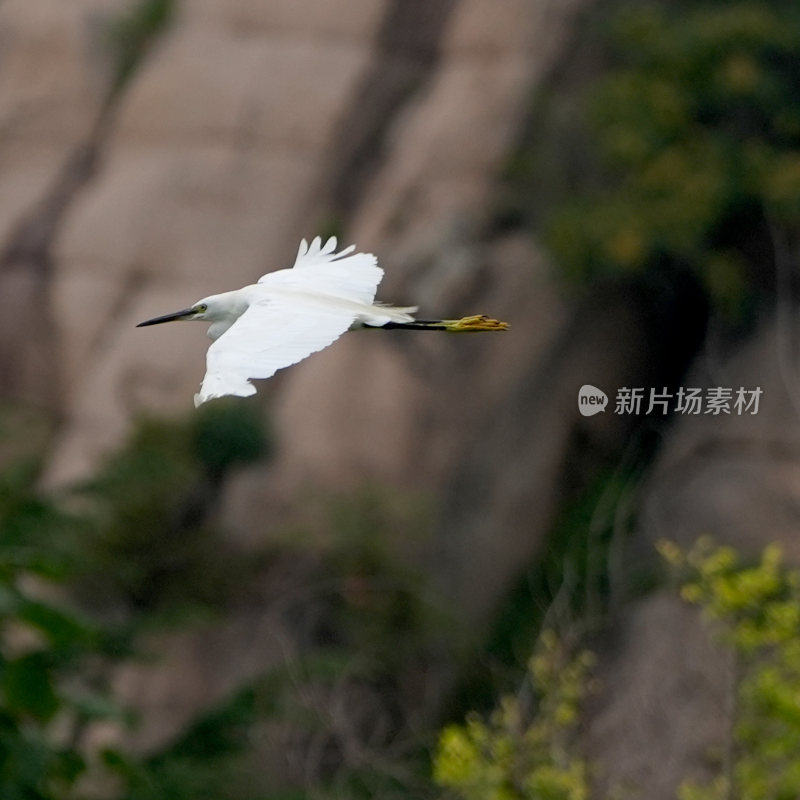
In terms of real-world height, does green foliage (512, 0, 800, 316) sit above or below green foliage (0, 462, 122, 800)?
above

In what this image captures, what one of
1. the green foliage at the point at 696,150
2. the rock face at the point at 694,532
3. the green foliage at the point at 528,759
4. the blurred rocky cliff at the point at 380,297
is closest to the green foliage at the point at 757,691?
the green foliage at the point at 528,759

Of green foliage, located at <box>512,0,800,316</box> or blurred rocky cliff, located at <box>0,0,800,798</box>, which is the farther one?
blurred rocky cliff, located at <box>0,0,800,798</box>

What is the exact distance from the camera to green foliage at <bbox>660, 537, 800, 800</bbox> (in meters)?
6.12

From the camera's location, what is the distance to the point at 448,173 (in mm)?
11828

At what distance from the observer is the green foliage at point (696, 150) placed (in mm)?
10609

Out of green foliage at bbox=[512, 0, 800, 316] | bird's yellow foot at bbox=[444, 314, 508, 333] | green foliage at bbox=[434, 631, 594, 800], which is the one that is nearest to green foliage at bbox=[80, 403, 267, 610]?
green foliage at bbox=[512, 0, 800, 316]

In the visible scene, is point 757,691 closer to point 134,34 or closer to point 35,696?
point 35,696

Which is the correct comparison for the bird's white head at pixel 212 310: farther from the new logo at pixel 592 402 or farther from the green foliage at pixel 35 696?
the new logo at pixel 592 402

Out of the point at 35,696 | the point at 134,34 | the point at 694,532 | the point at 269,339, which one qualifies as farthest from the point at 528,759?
the point at 134,34

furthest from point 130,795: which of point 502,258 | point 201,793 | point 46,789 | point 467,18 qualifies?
point 467,18

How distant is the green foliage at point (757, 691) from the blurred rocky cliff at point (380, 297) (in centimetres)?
272

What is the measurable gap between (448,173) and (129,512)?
337cm

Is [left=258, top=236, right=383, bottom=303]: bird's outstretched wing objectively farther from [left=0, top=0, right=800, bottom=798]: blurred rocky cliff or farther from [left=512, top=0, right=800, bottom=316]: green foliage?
[left=512, top=0, right=800, bottom=316]: green foliage

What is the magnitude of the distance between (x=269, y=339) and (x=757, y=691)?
12.1ft
